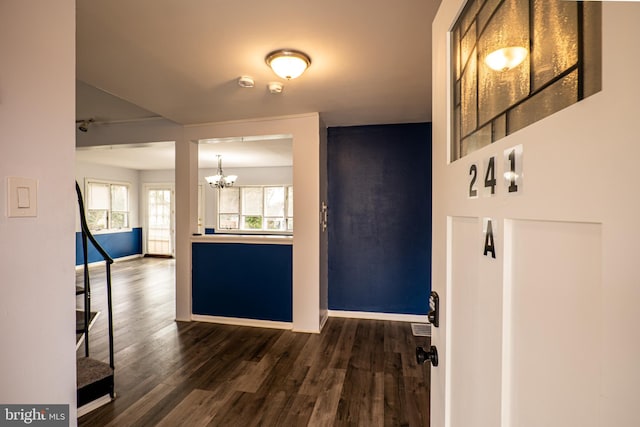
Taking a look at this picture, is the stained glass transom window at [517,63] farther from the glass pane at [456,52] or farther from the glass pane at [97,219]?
the glass pane at [97,219]

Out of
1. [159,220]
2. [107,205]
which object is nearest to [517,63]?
[107,205]

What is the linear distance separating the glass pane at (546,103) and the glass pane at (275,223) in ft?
24.5

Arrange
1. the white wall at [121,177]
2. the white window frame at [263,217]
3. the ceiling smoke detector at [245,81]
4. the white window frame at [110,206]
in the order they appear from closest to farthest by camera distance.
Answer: the ceiling smoke detector at [245,81], the white wall at [121,177], the white window frame at [110,206], the white window frame at [263,217]

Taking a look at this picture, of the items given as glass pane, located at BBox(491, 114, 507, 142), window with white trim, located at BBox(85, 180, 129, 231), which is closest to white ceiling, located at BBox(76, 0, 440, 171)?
glass pane, located at BBox(491, 114, 507, 142)

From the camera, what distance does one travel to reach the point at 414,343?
2.97 meters

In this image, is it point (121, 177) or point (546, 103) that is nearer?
Answer: point (546, 103)

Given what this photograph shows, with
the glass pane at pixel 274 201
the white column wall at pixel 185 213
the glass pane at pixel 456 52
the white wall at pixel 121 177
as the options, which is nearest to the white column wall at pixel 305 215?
the white column wall at pixel 185 213

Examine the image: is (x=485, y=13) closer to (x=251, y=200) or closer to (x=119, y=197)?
(x=251, y=200)

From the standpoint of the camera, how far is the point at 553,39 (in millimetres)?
487

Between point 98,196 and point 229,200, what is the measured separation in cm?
308

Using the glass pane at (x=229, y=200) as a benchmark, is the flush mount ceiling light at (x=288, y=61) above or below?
above

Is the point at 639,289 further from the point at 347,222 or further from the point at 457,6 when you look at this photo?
the point at 347,222

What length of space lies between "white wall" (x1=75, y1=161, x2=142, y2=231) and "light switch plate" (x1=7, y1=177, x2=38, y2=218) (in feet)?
23.0

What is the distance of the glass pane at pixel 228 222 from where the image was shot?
8.14 metres
